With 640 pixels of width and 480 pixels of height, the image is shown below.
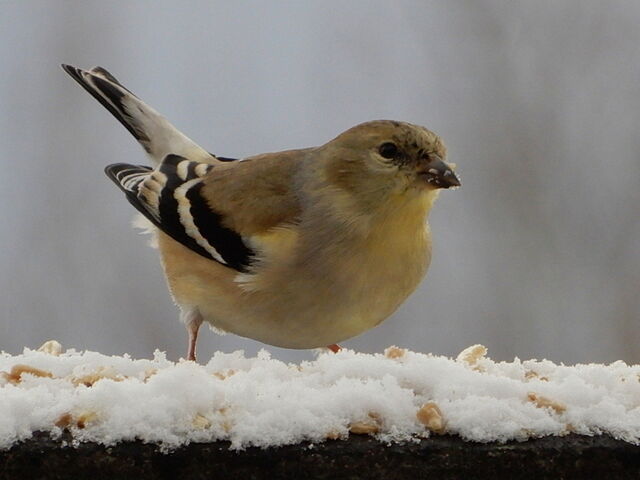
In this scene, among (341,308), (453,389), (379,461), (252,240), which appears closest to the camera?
(379,461)

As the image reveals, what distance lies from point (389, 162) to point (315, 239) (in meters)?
0.31

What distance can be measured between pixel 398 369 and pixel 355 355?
0.61ft

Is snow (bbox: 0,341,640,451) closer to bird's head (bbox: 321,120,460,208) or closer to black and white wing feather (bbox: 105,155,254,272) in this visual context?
bird's head (bbox: 321,120,460,208)

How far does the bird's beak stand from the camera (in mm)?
2863

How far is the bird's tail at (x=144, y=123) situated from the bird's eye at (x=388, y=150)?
1.18 m

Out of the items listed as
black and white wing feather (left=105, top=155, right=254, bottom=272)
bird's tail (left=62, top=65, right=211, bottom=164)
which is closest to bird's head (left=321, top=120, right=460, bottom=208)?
black and white wing feather (left=105, top=155, right=254, bottom=272)

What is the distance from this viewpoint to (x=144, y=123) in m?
4.12

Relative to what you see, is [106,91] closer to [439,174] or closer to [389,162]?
[389,162]

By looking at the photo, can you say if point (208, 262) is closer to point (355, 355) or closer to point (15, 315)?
point (355, 355)

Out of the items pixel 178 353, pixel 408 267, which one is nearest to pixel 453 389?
pixel 408 267

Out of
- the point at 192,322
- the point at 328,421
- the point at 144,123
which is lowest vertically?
the point at 328,421

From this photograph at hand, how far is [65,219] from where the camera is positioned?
616 cm

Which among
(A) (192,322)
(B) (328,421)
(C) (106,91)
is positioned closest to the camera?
(B) (328,421)

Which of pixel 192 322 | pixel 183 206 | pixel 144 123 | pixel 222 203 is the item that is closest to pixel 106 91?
pixel 144 123
